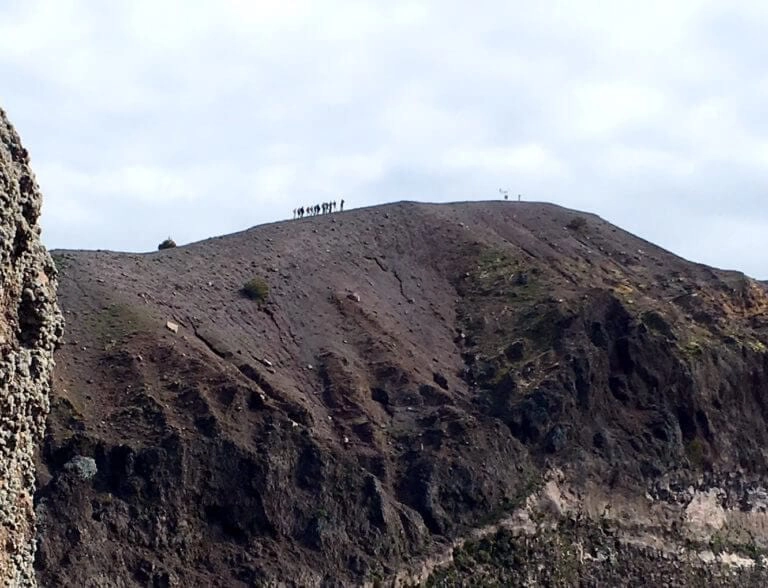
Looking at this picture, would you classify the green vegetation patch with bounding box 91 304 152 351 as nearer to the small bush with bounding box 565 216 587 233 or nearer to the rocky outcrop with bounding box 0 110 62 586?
the small bush with bounding box 565 216 587 233

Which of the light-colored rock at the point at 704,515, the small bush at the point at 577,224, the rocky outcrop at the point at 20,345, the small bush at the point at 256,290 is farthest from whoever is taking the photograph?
the small bush at the point at 577,224

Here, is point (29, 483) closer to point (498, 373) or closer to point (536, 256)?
point (498, 373)

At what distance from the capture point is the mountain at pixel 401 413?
1834 inches

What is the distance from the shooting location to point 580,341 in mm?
61750

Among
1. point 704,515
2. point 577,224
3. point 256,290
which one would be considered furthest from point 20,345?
point 577,224

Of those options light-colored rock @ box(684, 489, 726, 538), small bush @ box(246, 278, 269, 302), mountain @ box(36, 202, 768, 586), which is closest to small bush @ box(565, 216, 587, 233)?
mountain @ box(36, 202, 768, 586)

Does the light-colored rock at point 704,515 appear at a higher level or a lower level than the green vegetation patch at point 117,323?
lower

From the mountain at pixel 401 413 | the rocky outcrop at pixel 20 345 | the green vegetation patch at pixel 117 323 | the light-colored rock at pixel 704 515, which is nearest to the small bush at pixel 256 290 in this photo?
the mountain at pixel 401 413

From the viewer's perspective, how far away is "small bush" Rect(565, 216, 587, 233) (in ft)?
259

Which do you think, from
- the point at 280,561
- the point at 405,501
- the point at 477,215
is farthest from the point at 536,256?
the point at 280,561

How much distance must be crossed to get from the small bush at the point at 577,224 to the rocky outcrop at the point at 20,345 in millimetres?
67758

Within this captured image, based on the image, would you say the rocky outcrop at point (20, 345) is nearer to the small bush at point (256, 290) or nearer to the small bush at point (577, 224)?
the small bush at point (256, 290)

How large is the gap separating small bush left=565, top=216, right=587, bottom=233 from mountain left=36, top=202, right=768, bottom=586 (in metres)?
4.03

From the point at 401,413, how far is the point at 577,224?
2555cm
